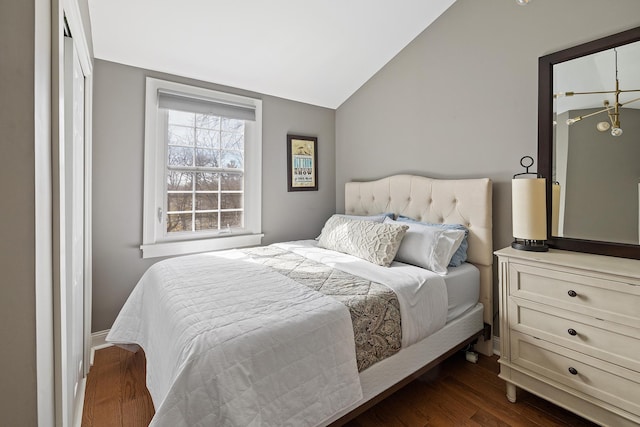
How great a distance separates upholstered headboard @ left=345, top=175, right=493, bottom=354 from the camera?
7.14 feet

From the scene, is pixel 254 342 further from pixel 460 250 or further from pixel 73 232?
pixel 460 250

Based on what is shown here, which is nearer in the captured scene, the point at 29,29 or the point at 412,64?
the point at 29,29

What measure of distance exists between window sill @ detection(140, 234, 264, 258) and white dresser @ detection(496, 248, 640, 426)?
2.24m

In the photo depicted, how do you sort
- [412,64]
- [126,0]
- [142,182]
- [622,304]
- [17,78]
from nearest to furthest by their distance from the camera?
[17,78] → [622,304] → [126,0] → [142,182] → [412,64]

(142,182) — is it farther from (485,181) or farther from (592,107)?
(592,107)

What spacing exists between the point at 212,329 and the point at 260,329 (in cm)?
18

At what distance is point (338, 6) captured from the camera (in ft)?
7.48

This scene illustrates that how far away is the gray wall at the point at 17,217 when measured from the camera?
2.13ft

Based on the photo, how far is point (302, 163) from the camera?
3.44 metres

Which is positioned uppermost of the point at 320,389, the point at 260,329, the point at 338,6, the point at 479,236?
the point at 338,6

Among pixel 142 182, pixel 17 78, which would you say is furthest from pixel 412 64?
pixel 17 78

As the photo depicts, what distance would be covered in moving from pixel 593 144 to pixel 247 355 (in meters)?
2.21

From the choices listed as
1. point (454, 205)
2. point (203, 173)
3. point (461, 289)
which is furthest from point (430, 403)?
point (203, 173)

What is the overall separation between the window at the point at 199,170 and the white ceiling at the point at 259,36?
26cm
